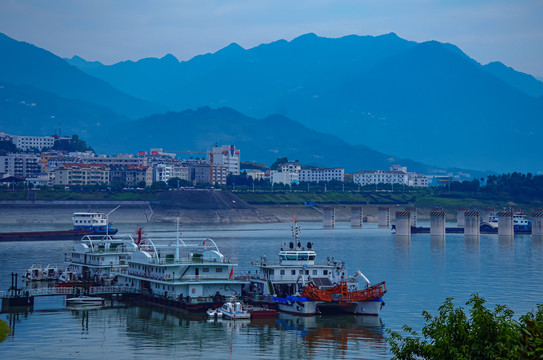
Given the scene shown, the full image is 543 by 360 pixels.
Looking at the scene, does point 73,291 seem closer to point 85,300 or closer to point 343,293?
point 85,300

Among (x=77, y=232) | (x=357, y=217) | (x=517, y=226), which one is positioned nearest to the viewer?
(x=77, y=232)

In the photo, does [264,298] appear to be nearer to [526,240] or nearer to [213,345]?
[213,345]

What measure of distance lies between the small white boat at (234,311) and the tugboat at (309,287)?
11.9 feet

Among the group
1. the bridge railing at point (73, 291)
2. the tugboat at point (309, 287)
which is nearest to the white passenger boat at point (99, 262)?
the bridge railing at point (73, 291)

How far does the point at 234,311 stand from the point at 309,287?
18.3ft

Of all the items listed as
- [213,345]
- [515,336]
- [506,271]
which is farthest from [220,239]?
[515,336]

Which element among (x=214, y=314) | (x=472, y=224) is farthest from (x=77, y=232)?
(x=214, y=314)

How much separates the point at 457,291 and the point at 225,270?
22011mm

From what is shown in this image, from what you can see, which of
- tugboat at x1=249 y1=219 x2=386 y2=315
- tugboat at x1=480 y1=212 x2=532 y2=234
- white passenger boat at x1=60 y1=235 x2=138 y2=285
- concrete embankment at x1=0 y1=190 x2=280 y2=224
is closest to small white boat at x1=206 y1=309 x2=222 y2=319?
tugboat at x1=249 y1=219 x2=386 y2=315

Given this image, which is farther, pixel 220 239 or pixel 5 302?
pixel 220 239

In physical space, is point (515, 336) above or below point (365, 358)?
above

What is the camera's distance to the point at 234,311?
54.3 meters

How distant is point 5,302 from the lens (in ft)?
192

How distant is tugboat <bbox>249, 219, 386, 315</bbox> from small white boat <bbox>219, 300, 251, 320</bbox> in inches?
142
